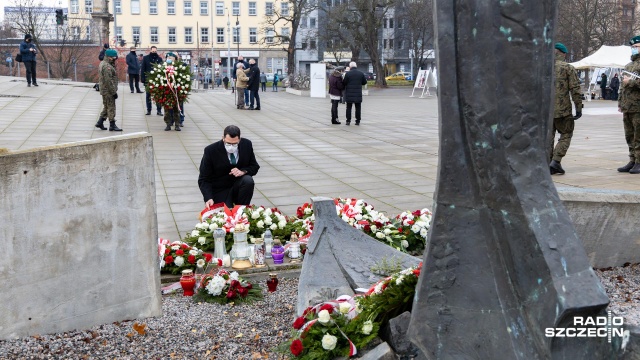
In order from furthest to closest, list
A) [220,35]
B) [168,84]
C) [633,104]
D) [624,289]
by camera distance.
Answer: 1. [220,35]
2. [168,84]
3. [633,104]
4. [624,289]

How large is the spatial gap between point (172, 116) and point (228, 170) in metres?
10.3

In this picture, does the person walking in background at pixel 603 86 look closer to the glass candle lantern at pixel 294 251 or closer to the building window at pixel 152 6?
the glass candle lantern at pixel 294 251

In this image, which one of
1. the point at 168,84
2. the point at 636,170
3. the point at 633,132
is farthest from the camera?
the point at 168,84

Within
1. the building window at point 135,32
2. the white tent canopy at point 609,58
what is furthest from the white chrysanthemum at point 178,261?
the building window at point 135,32

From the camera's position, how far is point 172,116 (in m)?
17.3

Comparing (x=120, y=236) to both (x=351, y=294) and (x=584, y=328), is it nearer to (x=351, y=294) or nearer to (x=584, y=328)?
(x=351, y=294)

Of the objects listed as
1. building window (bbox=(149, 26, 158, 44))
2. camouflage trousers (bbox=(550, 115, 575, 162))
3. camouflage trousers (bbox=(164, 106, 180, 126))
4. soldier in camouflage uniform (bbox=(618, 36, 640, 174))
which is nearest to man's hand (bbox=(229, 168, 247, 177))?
camouflage trousers (bbox=(550, 115, 575, 162))

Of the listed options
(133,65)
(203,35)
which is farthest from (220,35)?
(133,65)

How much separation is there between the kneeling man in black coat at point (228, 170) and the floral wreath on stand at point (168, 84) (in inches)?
381

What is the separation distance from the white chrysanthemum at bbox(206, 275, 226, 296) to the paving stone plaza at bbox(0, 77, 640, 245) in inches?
45.5

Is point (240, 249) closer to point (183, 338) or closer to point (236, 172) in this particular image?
point (236, 172)

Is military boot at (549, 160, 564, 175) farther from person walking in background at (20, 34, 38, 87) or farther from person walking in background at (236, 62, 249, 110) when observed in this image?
person walking in background at (20, 34, 38, 87)

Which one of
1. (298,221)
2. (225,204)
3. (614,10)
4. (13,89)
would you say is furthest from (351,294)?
(614,10)

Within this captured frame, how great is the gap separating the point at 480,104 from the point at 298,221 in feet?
14.4
